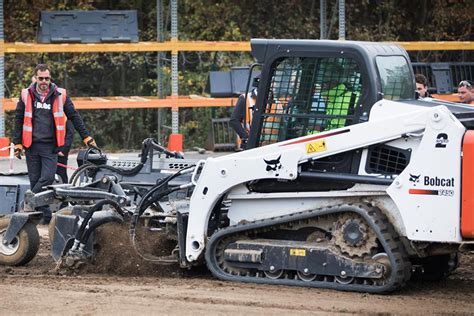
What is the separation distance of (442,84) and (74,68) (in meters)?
7.39

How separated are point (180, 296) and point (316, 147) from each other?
1743 millimetres

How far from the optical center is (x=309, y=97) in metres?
10.7

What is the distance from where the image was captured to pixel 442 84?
21578 mm

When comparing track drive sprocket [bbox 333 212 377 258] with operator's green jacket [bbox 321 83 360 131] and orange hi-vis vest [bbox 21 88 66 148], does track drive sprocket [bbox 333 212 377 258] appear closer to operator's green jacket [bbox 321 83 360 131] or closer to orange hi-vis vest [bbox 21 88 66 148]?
operator's green jacket [bbox 321 83 360 131]

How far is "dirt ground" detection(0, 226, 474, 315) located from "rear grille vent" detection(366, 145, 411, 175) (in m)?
1.04

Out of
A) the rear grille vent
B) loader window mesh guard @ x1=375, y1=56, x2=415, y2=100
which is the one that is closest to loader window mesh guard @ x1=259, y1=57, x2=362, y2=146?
loader window mesh guard @ x1=375, y1=56, x2=415, y2=100

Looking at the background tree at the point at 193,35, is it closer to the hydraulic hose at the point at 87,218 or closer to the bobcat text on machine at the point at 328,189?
the hydraulic hose at the point at 87,218

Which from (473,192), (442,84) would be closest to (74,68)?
(442,84)

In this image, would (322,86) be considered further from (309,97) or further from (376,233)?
(376,233)

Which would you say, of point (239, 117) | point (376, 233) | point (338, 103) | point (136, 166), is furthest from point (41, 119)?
point (376, 233)

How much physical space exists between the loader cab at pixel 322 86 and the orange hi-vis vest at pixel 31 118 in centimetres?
367

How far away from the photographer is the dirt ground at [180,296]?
9.21 m

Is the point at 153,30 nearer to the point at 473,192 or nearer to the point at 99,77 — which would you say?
the point at 99,77

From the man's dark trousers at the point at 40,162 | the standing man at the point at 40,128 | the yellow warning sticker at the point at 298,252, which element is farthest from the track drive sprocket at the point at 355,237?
the man's dark trousers at the point at 40,162
